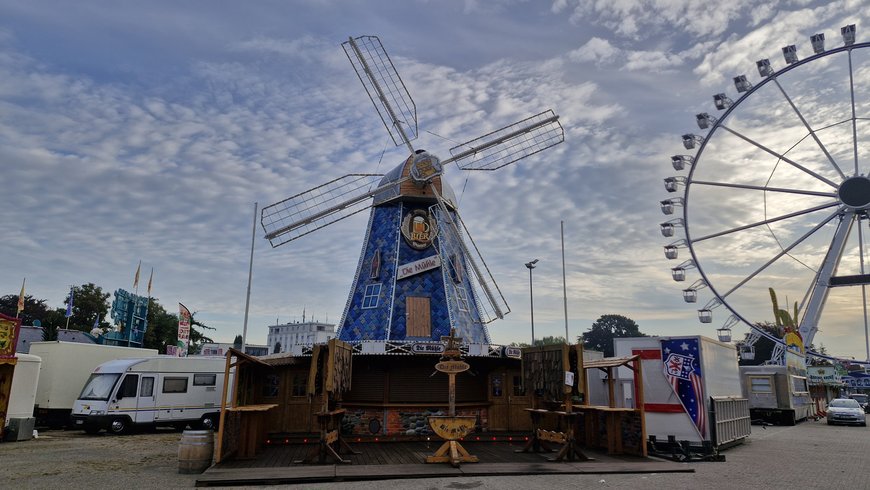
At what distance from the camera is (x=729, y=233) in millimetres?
27688

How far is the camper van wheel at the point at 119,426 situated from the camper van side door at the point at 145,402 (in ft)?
1.17

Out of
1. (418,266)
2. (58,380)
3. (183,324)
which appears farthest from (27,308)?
(418,266)

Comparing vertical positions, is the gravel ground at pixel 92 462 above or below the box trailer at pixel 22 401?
below

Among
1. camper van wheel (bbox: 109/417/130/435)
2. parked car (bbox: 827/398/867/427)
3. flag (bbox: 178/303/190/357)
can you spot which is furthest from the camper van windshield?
parked car (bbox: 827/398/867/427)

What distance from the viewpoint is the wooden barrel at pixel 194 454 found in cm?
1176

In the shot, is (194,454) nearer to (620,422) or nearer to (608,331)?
(620,422)

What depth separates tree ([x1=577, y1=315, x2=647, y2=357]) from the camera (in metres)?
100

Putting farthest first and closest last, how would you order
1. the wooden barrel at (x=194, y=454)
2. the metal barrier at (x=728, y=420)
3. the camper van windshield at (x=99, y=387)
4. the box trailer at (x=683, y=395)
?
the camper van windshield at (x=99, y=387)
the metal barrier at (x=728, y=420)
the box trailer at (x=683, y=395)
the wooden barrel at (x=194, y=454)

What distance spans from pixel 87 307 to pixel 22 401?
3402cm

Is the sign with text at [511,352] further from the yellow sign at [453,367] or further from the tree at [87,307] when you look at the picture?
the tree at [87,307]

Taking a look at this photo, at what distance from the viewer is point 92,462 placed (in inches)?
513

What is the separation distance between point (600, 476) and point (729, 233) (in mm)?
20116

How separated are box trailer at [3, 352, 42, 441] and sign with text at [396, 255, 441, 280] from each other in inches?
496

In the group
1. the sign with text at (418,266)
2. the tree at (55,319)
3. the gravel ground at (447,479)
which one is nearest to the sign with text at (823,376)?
the gravel ground at (447,479)
